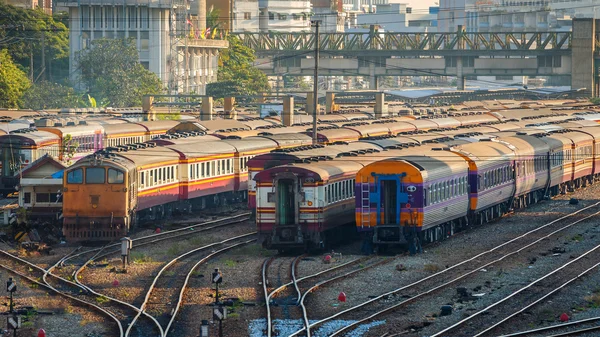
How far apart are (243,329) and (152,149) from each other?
18781 millimetres

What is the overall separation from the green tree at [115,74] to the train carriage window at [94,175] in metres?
58.2

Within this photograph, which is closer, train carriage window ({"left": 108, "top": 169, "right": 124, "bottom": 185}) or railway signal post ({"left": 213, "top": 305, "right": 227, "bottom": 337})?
railway signal post ({"left": 213, "top": 305, "right": 227, "bottom": 337})

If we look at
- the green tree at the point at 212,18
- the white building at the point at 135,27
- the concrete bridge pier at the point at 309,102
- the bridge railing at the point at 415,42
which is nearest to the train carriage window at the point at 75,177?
the concrete bridge pier at the point at 309,102

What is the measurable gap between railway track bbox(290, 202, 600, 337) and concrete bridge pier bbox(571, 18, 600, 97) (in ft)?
212

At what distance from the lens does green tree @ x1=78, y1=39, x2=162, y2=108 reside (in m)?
94.1

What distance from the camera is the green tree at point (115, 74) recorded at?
309 feet

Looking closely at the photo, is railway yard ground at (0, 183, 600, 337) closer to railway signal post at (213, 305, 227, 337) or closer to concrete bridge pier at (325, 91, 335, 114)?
railway signal post at (213, 305, 227, 337)

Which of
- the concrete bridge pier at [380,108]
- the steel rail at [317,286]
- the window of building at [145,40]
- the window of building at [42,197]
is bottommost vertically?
the steel rail at [317,286]

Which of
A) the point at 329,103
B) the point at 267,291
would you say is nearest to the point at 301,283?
the point at 267,291

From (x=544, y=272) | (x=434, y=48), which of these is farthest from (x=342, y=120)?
(x=434, y=48)

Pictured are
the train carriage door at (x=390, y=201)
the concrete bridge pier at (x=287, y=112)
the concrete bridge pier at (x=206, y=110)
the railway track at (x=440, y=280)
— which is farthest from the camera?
the concrete bridge pier at (x=206, y=110)

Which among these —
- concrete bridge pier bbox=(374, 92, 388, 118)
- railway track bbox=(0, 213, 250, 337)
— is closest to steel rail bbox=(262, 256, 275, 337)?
railway track bbox=(0, 213, 250, 337)

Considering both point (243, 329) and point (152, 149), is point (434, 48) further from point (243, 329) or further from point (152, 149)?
point (243, 329)

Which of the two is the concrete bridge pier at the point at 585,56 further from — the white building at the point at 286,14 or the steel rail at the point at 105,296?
the white building at the point at 286,14
